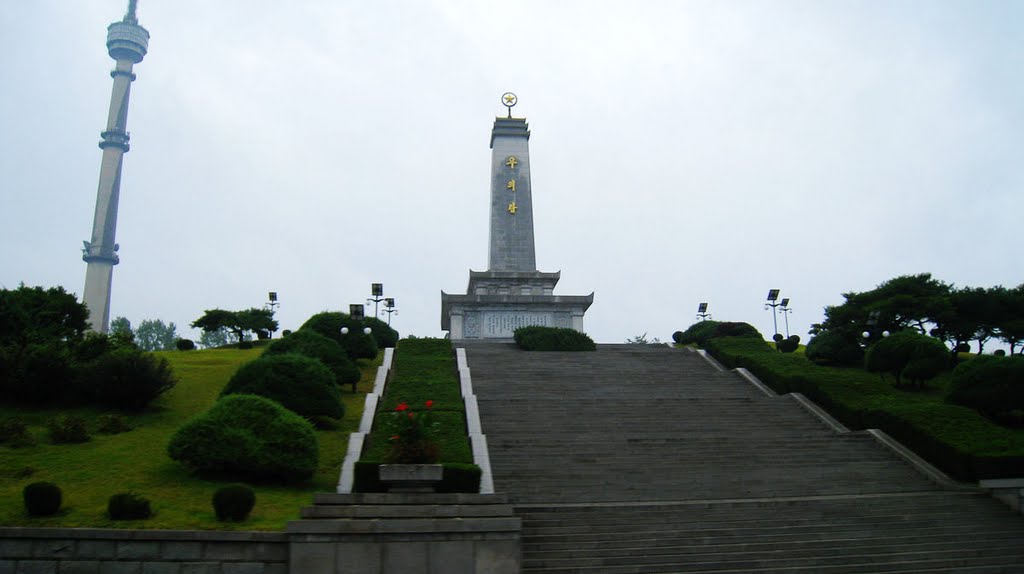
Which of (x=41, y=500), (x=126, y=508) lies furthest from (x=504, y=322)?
Answer: (x=41, y=500)

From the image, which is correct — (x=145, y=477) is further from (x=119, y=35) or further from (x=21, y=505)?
(x=119, y=35)

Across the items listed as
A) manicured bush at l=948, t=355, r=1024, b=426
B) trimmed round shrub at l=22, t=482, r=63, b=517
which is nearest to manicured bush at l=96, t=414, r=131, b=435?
trimmed round shrub at l=22, t=482, r=63, b=517

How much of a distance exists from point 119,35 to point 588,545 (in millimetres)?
110020

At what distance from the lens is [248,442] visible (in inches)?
519

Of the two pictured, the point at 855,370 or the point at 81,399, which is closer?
the point at 81,399

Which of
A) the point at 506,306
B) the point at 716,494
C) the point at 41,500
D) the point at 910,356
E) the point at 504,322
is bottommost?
the point at 716,494

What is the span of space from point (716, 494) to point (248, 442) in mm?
8654

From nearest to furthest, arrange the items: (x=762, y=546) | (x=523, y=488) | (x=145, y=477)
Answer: (x=762, y=546) → (x=145, y=477) → (x=523, y=488)

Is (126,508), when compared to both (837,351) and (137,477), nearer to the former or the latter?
(137,477)

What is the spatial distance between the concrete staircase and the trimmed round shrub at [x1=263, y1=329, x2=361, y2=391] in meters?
3.88

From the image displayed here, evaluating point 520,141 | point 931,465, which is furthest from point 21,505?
point 520,141

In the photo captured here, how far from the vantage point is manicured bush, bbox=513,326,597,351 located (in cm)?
3081

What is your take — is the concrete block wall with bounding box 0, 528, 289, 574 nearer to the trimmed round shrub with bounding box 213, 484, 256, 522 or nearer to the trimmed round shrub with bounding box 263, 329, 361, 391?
the trimmed round shrub with bounding box 213, 484, 256, 522

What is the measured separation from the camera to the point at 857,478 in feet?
52.2
